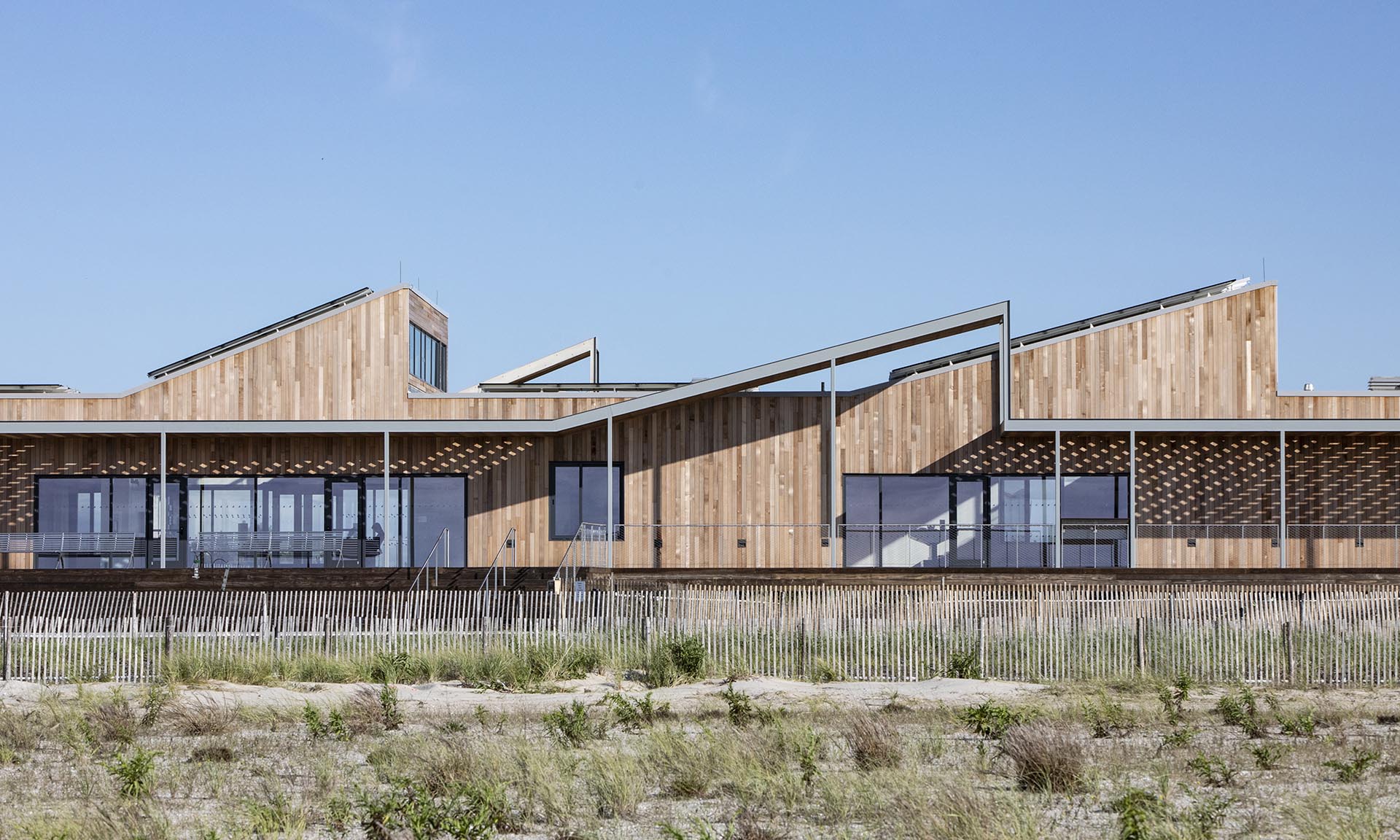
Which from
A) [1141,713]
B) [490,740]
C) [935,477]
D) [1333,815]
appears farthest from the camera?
[935,477]

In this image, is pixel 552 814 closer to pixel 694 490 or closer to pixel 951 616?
pixel 951 616


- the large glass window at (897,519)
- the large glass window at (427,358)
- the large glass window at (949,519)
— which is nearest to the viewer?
the large glass window at (949,519)

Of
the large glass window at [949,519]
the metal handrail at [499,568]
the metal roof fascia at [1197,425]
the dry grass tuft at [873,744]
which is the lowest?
the dry grass tuft at [873,744]

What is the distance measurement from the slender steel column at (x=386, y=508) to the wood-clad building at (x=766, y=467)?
0.18 meters

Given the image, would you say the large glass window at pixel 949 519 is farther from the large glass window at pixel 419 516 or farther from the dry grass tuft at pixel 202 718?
the dry grass tuft at pixel 202 718

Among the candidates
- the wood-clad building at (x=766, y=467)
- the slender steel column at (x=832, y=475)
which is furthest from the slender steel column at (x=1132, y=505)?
the slender steel column at (x=832, y=475)

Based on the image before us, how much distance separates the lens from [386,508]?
81.8ft

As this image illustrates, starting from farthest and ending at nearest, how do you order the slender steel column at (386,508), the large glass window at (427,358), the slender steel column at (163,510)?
the large glass window at (427,358) < the slender steel column at (386,508) < the slender steel column at (163,510)

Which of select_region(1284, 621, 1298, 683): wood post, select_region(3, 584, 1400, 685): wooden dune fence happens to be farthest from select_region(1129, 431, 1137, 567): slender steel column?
select_region(1284, 621, 1298, 683): wood post

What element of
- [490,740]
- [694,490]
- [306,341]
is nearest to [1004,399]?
[694,490]

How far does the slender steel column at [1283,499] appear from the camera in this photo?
25.3 meters

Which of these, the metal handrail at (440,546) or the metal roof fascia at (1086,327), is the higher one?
the metal roof fascia at (1086,327)

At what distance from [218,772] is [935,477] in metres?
17.8

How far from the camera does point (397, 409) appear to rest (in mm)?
27719
